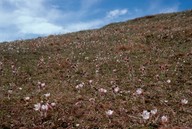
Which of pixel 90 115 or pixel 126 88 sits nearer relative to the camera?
pixel 90 115

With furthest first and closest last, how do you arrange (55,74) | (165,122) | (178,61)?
(178,61)
(55,74)
(165,122)

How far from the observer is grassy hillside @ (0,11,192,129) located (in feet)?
42.2

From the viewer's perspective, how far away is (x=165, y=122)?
12.3 meters

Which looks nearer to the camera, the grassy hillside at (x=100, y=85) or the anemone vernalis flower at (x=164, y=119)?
the anemone vernalis flower at (x=164, y=119)

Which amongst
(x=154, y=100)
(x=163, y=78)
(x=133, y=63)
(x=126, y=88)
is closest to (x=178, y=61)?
(x=133, y=63)

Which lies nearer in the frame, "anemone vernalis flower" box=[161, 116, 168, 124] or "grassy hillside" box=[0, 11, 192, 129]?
"anemone vernalis flower" box=[161, 116, 168, 124]

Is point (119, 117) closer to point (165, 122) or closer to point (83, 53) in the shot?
point (165, 122)

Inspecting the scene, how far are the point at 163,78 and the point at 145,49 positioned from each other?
325 inches

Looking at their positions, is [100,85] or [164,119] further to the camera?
[100,85]

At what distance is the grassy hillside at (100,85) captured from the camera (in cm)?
1286

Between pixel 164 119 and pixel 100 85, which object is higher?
pixel 100 85

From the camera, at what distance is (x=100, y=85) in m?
17.5

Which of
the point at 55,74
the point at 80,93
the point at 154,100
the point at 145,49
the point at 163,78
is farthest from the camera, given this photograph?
the point at 145,49

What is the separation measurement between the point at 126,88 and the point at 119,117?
414 cm
